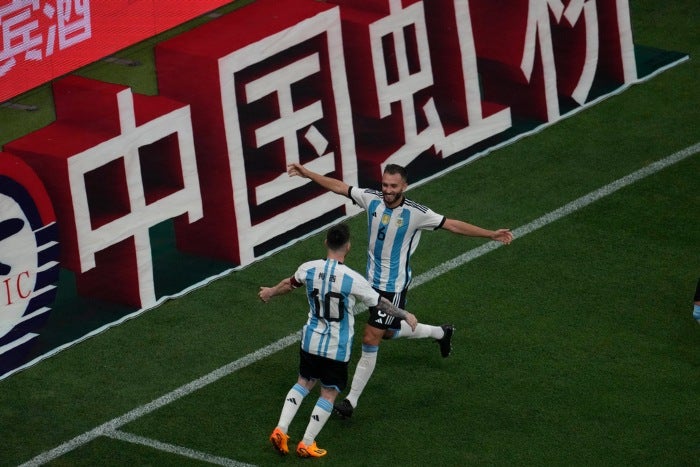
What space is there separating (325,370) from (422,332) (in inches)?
51.3

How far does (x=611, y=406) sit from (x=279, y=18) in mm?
4665

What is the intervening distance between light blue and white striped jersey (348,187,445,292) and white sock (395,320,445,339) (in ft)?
1.35

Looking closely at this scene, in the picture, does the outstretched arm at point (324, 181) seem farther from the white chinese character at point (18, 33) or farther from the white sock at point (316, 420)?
the white chinese character at point (18, 33)

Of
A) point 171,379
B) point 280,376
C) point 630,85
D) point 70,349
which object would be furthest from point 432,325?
point 630,85

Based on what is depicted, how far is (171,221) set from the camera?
44.9 feet

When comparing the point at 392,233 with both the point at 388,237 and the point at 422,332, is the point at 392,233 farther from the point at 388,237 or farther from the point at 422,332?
the point at 422,332

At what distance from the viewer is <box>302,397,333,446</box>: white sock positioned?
10.0m

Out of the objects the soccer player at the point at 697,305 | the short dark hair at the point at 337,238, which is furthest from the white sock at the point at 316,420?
the soccer player at the point at 697,305

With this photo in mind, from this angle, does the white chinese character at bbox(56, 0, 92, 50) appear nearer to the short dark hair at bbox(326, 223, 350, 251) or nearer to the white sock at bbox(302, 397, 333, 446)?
the short dark hair at bbox(326, 223, 350, 251)

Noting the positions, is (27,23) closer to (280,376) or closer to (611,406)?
(280,376)

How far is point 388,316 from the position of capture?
10.6 m

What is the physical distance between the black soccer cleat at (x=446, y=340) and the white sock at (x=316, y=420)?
1.49 m

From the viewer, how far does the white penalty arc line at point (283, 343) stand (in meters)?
10.5

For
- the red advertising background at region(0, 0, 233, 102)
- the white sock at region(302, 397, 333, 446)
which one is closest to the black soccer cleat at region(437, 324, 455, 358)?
the white sock at region(302, 397, 333, 446)
